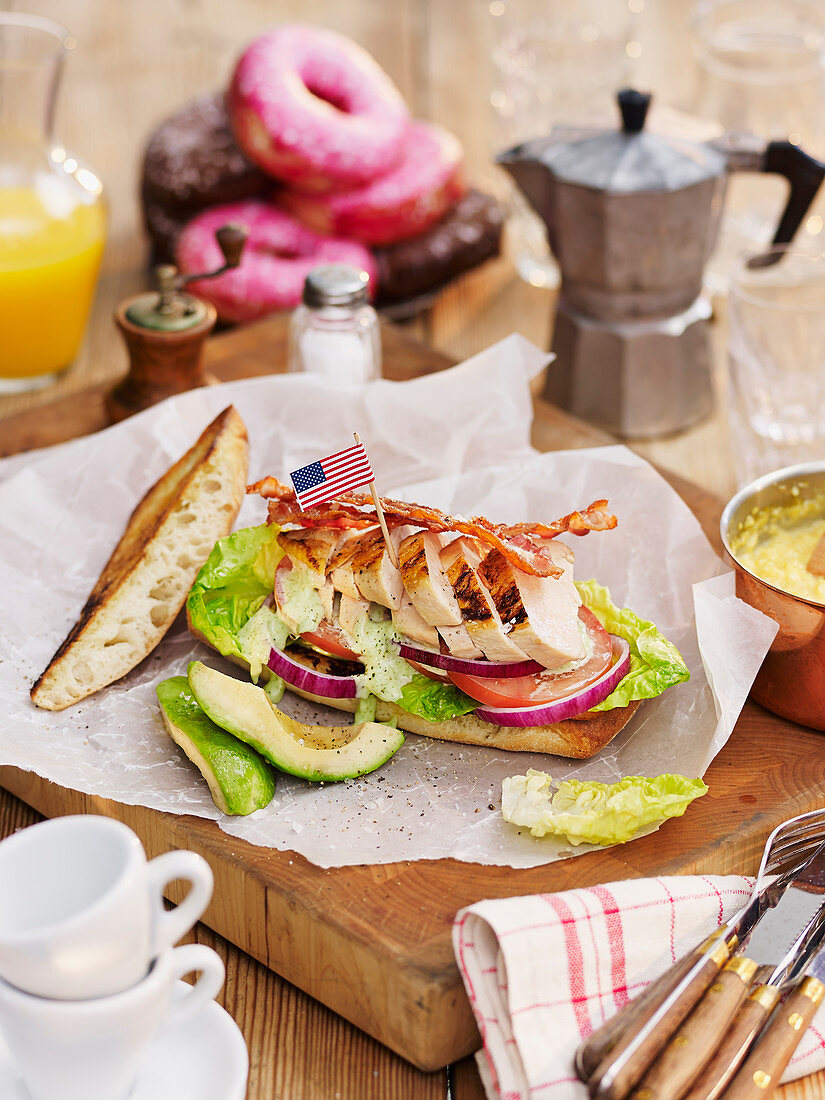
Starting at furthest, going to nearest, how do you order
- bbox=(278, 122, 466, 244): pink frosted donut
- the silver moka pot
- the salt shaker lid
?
bbox=(278, 122, 466, 244): pink frosted donut < the silver moka pot < the salt shaker lid

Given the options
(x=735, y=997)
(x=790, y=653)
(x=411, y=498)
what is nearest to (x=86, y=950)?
(x=735, y=997)

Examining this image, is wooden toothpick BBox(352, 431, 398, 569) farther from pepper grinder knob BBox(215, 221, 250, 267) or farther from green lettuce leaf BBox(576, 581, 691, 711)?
pepper grinder knob BBox(215, 221, 250, 267)

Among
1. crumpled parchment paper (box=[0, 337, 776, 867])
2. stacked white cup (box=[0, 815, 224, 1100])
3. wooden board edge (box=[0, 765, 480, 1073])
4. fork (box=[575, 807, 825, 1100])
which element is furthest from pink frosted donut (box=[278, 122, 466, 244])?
stacked white cup (box=[0, 815, 224, 1100])

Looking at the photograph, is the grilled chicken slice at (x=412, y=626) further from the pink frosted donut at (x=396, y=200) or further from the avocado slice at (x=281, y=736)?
the pink frosted donut at (x=396, y=200)

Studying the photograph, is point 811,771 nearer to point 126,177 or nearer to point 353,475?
point 353,475

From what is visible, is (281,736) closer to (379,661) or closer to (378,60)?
(379,661)

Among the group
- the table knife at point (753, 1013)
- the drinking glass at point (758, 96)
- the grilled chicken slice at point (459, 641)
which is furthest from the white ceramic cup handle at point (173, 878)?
the drinking glass at point (758, 96)
